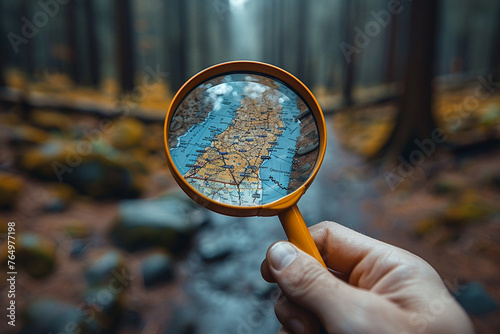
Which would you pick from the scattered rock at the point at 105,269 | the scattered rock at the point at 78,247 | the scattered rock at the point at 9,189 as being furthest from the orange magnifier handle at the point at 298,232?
the scattered rock at the point at 9,189

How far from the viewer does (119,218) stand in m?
2.68

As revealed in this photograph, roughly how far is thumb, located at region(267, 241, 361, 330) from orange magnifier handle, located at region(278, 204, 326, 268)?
2 cm

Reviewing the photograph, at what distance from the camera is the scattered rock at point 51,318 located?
6.73 feet

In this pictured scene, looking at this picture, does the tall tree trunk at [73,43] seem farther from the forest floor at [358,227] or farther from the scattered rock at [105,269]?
the scattered rock at [105,269]

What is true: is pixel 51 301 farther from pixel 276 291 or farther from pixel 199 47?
pixel 199 47

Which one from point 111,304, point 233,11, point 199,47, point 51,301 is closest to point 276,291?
point 111,304

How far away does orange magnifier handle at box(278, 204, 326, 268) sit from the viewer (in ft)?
2.79

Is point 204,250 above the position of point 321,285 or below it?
below

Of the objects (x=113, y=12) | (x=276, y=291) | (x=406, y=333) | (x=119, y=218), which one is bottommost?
(x=276, y=291)

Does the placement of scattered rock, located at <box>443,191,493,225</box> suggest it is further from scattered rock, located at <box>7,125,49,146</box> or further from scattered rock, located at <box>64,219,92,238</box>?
scattered rock, located at <box>7,125,49,146</box>

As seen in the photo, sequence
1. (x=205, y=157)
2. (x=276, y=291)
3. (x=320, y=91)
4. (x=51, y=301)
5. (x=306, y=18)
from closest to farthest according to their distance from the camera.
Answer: (x=205, y=157) → (x=51, y=301) → (x=276, y=291) → (x=306, y=18) → (x=320, y=91)

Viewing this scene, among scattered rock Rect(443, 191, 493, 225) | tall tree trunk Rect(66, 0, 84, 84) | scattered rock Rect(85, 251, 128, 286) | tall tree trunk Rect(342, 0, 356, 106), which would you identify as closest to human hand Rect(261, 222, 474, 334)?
scattered rock Rect(85, 251, 128, 286)

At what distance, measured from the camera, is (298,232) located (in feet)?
2.79

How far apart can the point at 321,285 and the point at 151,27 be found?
11.9ft
